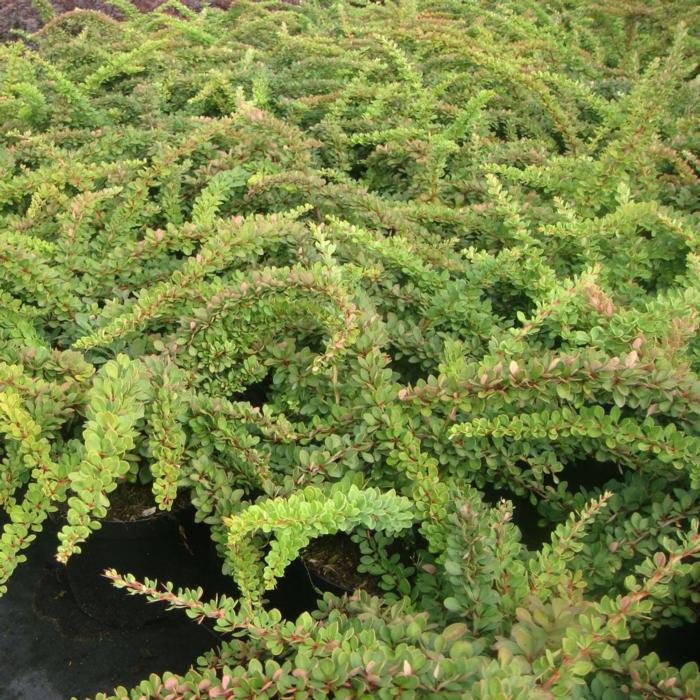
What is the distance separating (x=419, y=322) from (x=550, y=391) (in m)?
0.45

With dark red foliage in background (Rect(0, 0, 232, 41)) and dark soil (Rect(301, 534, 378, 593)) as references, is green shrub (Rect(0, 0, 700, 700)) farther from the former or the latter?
dark red foliage in background (Rect(0, 0, 232, 41))

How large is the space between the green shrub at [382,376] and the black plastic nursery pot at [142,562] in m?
0.10

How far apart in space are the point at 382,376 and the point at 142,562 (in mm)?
741

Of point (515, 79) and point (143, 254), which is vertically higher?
point (515, 79)

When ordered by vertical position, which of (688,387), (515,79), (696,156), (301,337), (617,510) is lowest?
(617,510)

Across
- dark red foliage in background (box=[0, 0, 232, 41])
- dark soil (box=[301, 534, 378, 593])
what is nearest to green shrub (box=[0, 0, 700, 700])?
dark soil (box=[301, 534, 378, 593])

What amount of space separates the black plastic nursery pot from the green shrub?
10 centimetres

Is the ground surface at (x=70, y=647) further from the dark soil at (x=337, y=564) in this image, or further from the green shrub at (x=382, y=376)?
the dark soil at (x=337, y=564)

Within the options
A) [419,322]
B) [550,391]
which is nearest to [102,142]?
[419,322]

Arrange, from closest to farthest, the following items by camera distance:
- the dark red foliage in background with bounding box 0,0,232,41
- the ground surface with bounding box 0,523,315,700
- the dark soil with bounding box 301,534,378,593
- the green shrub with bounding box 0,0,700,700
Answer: the green shrub with bounding box 0,0,700,700, the dark soil with bounding box 301,534,378,593, the ground surface with bounding box 0,523,315,700, the dark red foliage in background with bounding box 0,0,232,41

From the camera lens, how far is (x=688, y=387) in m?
1.11

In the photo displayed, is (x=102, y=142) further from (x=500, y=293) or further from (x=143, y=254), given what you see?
(x=500, y=293)

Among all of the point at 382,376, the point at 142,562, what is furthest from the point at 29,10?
the point at 382,376

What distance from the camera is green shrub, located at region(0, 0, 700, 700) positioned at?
957 millimetres
